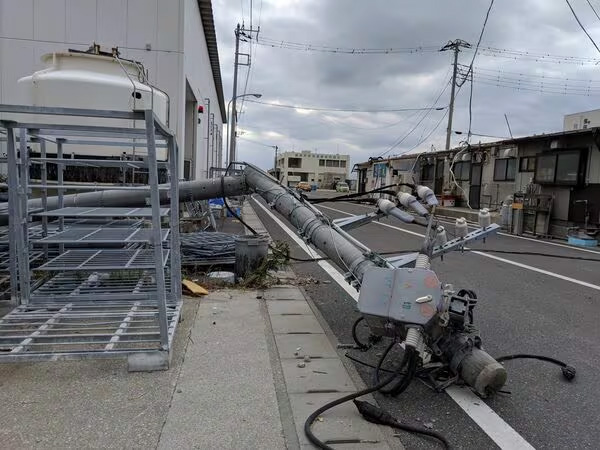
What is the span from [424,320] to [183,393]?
1.75m

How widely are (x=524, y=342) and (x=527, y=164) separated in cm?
1619

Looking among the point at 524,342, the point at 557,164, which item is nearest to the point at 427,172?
the point at 557,164

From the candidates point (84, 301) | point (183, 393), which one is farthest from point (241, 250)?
point (183, 393)

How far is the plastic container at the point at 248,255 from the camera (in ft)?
23.0

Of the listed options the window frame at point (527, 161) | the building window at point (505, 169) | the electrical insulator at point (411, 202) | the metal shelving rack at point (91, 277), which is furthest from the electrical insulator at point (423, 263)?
→ the building window at point (505, 169)

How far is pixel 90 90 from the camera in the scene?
796 centimetres

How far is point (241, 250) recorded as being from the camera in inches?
277

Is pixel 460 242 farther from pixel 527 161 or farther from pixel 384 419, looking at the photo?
pixel 527 161

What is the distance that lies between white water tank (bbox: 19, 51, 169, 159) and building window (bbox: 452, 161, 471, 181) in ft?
64.4

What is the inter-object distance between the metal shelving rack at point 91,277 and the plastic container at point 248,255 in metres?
1.10

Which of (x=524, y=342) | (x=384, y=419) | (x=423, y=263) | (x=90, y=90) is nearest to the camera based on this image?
(x=384, y=419)

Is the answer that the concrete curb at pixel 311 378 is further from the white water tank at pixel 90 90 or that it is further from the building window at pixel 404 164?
the building window at pixel 404 164

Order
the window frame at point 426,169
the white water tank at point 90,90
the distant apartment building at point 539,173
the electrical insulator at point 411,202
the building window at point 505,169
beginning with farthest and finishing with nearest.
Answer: the window frame at point 426,169 → the building window at point 505,169 → the distant apartment building at point 539,173 → the white water tank at point 90,90 → the electrical insulator at point 411,202

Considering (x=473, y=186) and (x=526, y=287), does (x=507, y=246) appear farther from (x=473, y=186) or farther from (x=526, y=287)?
(x=473, y=186)
